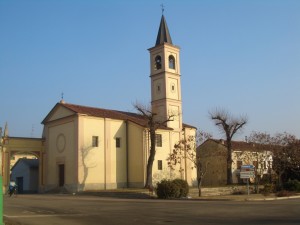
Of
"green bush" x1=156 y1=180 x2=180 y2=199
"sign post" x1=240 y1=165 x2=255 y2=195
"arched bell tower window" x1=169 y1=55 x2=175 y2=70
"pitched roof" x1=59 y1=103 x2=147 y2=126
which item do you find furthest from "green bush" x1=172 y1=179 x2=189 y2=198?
"arched bell tower window" x1=169 y1=55 x2=175 y2=70

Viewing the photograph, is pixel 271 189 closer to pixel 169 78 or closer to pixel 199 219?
pixel 169 78

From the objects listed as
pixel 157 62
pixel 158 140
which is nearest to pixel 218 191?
pixel 158 140

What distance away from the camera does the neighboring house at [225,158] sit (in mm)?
39250

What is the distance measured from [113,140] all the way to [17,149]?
1126 cm

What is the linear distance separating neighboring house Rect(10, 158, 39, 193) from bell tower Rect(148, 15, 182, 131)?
1994 cm

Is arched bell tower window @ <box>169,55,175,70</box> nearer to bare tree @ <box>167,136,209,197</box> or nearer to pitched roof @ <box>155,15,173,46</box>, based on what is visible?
pitched roof @ <box>155,15,173,46</box>

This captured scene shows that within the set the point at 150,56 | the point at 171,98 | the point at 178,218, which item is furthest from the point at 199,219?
the point at 150,56

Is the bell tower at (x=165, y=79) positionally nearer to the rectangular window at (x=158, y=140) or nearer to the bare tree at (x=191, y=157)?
the rectangular window at (x=158, y=140)

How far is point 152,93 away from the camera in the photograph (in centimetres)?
5022

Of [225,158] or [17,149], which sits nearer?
[17,149]

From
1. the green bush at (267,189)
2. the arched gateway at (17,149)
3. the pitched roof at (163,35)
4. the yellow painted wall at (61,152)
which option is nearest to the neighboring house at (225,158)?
the green bush at (267,189)

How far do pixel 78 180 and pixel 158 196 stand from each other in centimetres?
1190

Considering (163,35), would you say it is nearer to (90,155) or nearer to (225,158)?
(225,158)

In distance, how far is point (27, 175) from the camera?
5506 centimetres
